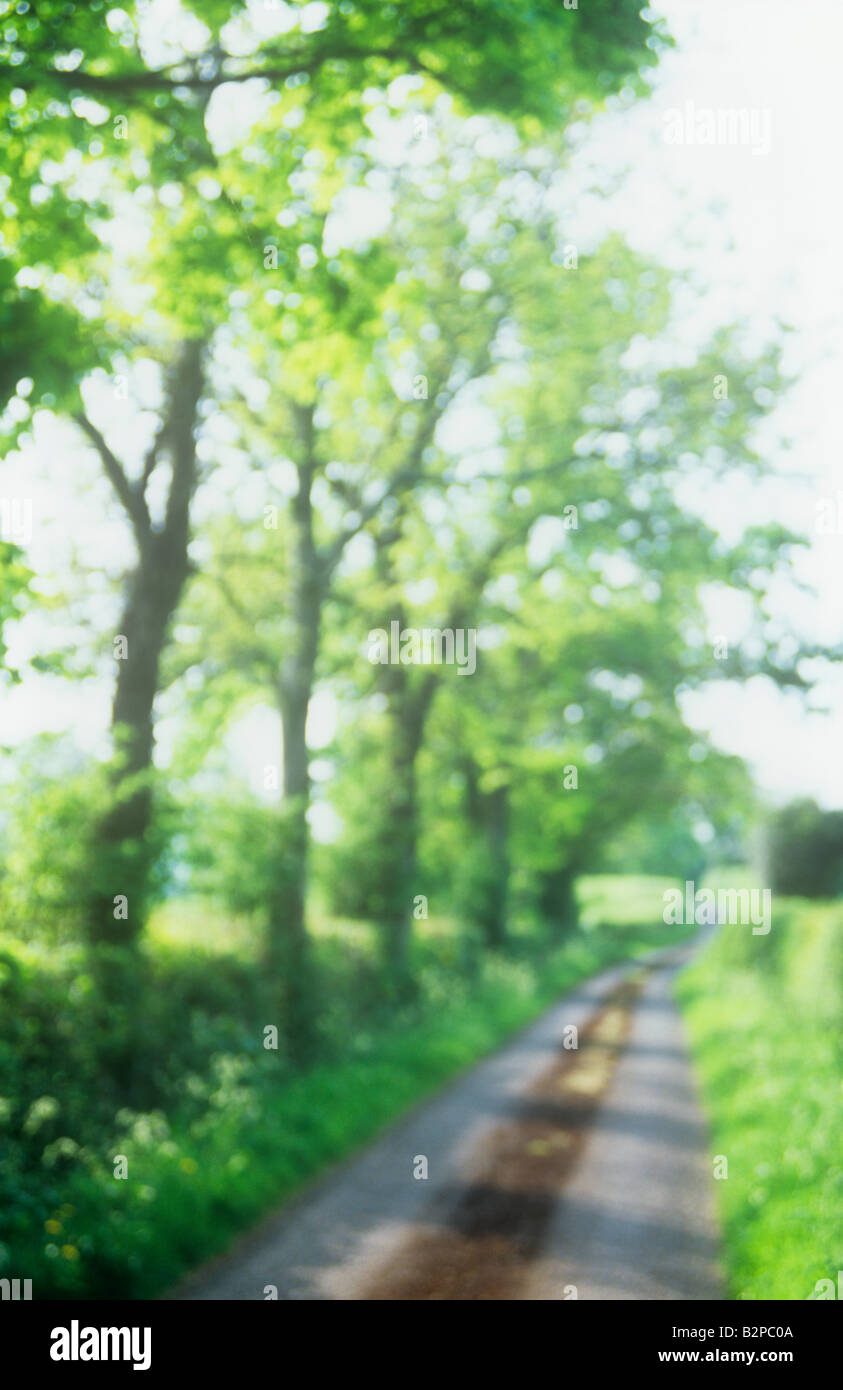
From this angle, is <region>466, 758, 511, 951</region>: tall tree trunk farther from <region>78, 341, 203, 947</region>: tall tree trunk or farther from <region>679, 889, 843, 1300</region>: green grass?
Answer: <region>78, 341, 203, 947</region>: tall tree trunk

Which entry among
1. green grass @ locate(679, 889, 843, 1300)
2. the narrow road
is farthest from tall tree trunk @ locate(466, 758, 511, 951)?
the narrow road

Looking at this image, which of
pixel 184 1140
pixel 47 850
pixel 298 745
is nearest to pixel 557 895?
pixel 298 745

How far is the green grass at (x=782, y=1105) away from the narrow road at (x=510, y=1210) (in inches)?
15.1

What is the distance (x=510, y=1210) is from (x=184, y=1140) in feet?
9.51

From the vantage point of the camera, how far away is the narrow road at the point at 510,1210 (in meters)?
7.62

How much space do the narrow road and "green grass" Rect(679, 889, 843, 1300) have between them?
0.38 metres

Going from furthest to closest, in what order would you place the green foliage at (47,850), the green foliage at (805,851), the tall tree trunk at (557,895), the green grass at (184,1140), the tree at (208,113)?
the tall tree trunk at (557,895)
the green foliage at (805,851)
the green foliage at (47,850)
the green grass at (184,1140)
the tree at (208,113)

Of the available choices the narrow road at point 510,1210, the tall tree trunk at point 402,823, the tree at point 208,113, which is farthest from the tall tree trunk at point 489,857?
the tree at point 208,113

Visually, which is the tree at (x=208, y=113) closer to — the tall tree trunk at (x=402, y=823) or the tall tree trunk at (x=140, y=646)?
the tall tree trunk at (x=140, y=646)

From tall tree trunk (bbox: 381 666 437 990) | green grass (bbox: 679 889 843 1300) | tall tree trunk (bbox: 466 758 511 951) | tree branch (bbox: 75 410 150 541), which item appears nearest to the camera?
green grass (bbox: 679 889 843 1300)

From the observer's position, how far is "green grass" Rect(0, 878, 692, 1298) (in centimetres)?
714

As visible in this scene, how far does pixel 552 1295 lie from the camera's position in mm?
7523

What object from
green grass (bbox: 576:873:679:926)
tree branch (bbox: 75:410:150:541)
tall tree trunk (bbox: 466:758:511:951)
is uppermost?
tree branch (bbox: 75:410:150:541)
